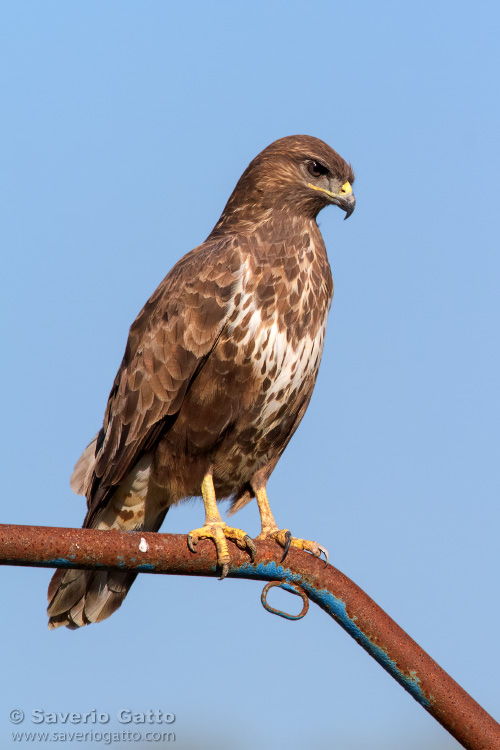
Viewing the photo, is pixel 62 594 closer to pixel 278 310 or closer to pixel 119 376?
pixel 119 376

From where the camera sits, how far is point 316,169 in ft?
18.9

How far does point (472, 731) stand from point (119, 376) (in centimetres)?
317

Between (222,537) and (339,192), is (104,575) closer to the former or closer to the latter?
(222,537)

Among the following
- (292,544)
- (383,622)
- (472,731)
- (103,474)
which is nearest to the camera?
(472,731)

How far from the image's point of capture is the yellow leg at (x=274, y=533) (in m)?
5.01

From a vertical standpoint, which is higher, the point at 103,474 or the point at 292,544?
the point at 103,474

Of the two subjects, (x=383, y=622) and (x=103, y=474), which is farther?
(x=103, y=474)

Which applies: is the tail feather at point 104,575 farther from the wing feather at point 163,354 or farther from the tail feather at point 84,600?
the wing feather at point 163,354

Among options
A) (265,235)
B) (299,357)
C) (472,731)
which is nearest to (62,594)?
(299,357)

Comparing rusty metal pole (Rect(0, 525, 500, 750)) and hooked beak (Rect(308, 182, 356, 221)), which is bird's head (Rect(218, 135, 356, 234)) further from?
rusty metal pole (Rect(0, 525, 500, 750))

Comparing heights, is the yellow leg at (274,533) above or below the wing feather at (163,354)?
below

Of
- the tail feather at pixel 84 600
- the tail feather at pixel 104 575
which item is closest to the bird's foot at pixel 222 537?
the tail feather at pixel 104 575

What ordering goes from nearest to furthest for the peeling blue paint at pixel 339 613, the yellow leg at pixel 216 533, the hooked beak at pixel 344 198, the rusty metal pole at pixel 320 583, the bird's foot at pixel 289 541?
the rusty metal pole at pixel 320 583, the peeling blue paint at pixel 339 613, the yellow leg at pixel 216 533, the bird's foot at pixel 289 541, the hooked beak at pixel 344 198

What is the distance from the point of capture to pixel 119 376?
584cm
